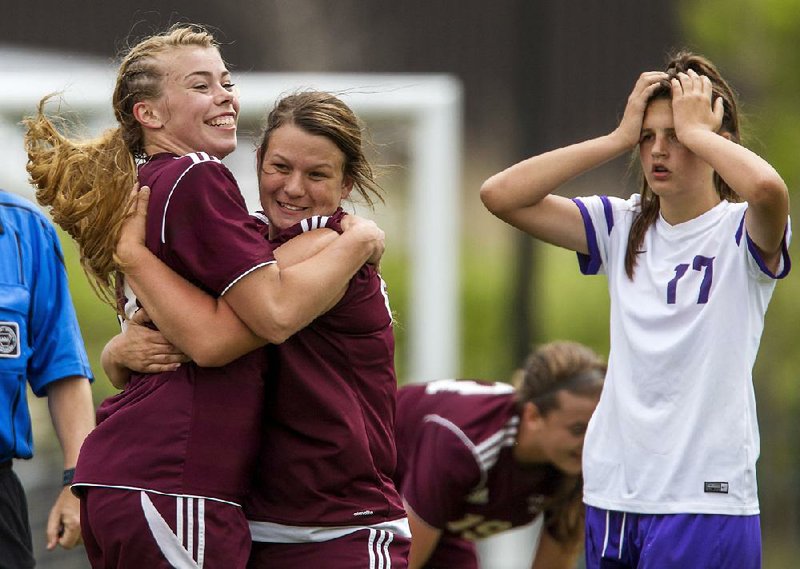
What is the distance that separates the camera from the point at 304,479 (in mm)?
3094

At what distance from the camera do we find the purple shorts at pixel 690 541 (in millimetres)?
3416

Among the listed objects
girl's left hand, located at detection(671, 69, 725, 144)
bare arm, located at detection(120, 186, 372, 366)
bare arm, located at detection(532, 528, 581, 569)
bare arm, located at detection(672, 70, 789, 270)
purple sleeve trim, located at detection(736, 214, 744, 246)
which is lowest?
bare arm, located at detection(532, 528, 581, 569)

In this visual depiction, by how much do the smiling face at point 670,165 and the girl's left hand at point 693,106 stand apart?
5 cm

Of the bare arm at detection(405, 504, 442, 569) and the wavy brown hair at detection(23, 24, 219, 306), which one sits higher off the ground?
the wavy brown hair at detection(23, 24, 219, 306)

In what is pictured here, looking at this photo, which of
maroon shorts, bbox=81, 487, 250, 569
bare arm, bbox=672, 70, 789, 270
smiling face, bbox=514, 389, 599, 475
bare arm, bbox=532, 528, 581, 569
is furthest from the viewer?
bare arm, bbox=532, 528, 581, 569

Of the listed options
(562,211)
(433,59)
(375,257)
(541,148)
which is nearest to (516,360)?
(541,148)

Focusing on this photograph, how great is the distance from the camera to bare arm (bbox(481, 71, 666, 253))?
12.1 ft

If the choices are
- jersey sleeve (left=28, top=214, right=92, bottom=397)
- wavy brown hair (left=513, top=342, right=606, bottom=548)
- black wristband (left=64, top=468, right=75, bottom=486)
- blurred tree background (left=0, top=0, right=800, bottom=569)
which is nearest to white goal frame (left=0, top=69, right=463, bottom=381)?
blurred tree background (left=0, top=0, right=800, bottom=569)

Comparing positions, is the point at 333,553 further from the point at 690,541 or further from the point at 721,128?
the point at 721,128

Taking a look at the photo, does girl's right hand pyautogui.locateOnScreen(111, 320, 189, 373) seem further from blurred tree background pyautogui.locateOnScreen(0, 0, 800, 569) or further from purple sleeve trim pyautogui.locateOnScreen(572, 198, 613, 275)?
blurred tree background pyautogui.locateOnScreen(0, 0, 800, 569)

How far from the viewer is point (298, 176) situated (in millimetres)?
3252

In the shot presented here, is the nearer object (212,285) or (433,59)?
(212,285)

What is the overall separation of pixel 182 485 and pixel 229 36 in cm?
740

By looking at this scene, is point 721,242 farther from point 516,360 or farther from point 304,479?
point 516,360
